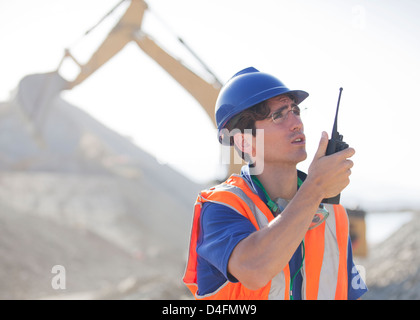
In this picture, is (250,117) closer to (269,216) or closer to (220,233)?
(269,216)

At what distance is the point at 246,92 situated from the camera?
1.80 meters

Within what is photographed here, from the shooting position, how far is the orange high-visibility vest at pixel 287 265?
156cm

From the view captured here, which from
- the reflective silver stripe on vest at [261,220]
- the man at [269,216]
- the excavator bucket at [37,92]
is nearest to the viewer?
the man at [269,216]

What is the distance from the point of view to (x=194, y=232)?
1659 mm

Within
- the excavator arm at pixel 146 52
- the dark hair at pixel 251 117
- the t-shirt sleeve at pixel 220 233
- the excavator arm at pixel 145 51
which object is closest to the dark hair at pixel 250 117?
the dark hair at pixel 251 117

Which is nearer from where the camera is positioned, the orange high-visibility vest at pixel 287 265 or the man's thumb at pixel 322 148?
the man's thumb at pixel 322 148

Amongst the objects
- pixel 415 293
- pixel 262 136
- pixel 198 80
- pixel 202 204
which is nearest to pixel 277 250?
pixel 202 204

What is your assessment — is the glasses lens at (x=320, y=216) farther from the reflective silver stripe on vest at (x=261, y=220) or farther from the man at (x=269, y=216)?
the reflective silver stripe on vest at (x=261, y=220)

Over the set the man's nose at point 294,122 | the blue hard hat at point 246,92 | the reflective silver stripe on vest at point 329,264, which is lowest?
the reflective silver stripe on vest at point 329,264

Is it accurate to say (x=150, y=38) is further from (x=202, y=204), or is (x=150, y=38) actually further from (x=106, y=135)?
(x=106, y=135)

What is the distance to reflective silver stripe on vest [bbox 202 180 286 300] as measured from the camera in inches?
61.0

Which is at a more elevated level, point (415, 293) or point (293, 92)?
point (415, 293)

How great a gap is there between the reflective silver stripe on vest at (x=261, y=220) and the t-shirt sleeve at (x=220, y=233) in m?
0.04
